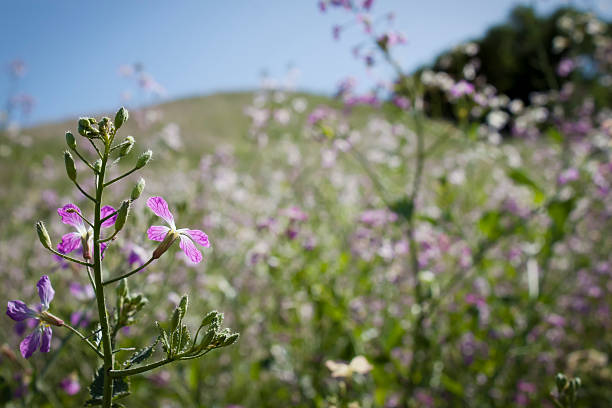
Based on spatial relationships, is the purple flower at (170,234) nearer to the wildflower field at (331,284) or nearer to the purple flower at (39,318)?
the wildflower field at (331,284)

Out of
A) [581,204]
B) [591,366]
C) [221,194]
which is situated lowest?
[591,366]

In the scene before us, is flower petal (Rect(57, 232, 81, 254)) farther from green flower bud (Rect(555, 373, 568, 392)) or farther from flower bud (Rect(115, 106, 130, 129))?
green flower bud (Rect(555, 373, 568, 392))

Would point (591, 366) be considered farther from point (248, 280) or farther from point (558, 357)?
point (248, 280)

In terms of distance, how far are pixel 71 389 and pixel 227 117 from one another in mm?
16671

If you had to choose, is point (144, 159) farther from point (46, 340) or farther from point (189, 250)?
Answer: point (46, 340)

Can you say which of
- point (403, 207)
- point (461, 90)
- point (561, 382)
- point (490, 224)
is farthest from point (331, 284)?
point (561, 382)

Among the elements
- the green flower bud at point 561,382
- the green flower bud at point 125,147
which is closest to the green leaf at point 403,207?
the green flower bud at point 561,382

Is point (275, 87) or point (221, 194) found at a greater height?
point (275, 87)

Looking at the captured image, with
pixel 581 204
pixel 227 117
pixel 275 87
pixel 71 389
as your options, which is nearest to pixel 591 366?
pixel 581 204

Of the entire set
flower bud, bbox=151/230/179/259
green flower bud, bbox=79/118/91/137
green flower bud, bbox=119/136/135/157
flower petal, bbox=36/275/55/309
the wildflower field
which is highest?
green flower bud, bbox=79/118/91/137

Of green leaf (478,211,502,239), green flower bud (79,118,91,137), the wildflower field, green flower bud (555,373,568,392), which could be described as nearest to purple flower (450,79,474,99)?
the wildflower field

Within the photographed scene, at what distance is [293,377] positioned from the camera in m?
2.14

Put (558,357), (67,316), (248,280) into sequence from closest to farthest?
1. (67,316)
2. (558,357)
3. (248,280)

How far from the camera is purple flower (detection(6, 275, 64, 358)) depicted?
0.67 m
